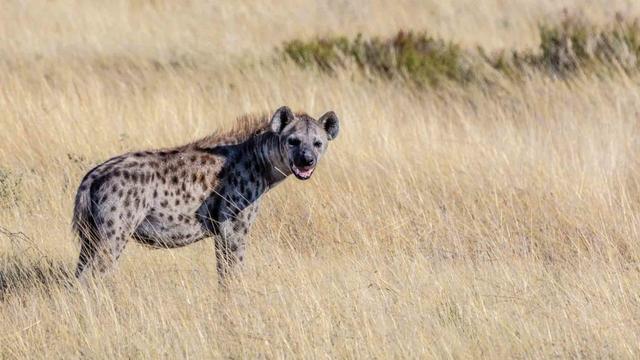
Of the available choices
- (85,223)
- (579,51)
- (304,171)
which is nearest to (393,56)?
(579,51)

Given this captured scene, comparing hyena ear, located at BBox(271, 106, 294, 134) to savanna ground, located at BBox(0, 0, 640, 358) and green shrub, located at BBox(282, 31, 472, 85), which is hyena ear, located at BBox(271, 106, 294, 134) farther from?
green shrub, located at BBox(282, 31, 472, 85)

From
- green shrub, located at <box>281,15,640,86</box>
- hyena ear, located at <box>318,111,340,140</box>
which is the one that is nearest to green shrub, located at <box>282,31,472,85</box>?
green shrub, located at <box>281,15,640,86</box>

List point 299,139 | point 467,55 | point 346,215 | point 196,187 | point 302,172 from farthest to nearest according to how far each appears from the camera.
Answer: point 467,55 → point 346,215 → point 299,139 → point 302,172 → point 196,187

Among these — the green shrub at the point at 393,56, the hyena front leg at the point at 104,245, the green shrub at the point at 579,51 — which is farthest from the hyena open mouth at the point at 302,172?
the green shrub at the point at 579,51

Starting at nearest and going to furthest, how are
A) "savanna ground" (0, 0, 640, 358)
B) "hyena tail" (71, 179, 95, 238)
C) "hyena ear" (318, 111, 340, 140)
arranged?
"savanna ground" (0, 0, 640, 358) < "hyena tail" (71, 179, 95, 238) < "hyena ear" (318, 111, 340, 140)

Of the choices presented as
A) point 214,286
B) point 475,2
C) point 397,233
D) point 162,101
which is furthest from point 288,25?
point 214,286

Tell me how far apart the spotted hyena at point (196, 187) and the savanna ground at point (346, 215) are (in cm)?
24

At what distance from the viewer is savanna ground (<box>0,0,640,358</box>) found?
21.9 feet

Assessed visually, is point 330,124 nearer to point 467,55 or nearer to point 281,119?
point 281,119

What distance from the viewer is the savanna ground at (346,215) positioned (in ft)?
21.9

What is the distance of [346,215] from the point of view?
9.32m

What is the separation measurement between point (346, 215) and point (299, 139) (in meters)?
1.74

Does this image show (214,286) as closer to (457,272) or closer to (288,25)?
(457,272)

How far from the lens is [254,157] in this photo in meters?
7.83
